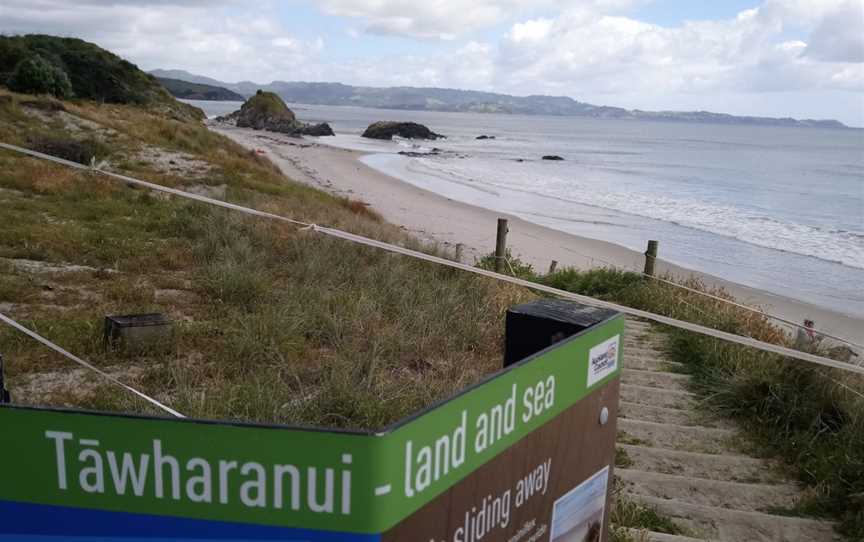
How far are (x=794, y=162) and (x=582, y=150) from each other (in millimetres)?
21869

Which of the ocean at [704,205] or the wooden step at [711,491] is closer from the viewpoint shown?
the wooden step at [711,491]

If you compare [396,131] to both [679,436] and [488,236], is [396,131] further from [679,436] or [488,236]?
[679,436]

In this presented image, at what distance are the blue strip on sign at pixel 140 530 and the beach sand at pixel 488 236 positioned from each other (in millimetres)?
11968

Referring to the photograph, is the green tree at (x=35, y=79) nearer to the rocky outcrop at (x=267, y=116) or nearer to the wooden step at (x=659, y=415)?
the wooden step at (x=659, y=415)

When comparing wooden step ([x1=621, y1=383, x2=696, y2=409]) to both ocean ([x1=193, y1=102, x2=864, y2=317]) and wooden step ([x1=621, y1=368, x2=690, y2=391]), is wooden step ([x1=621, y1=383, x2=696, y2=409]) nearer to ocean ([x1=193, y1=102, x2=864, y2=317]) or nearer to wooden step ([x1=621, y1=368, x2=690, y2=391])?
wooden step ([x1=621, y1=368, x2=690, y2=391])

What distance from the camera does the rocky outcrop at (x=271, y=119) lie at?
291ft

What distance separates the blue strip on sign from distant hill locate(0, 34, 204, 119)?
128 feet

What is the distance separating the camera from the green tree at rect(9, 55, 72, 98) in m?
34.2

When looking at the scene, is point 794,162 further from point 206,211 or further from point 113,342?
point 113,342

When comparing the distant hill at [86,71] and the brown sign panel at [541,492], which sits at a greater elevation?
the distant hill at [86,71]

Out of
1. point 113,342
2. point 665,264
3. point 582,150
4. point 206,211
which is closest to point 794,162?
point 582,150

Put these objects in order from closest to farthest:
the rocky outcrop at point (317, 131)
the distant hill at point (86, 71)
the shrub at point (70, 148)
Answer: the shrub at point (70, 148)
the distant hill at point (86, 71)
the rocky outcrop at point (317, 131)

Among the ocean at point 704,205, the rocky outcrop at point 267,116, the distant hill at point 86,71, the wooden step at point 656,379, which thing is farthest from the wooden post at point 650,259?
the rocky outcrop at point 267,116

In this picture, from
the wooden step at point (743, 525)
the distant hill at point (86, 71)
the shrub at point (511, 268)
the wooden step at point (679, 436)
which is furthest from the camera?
the distant hill at point (86, 71)
